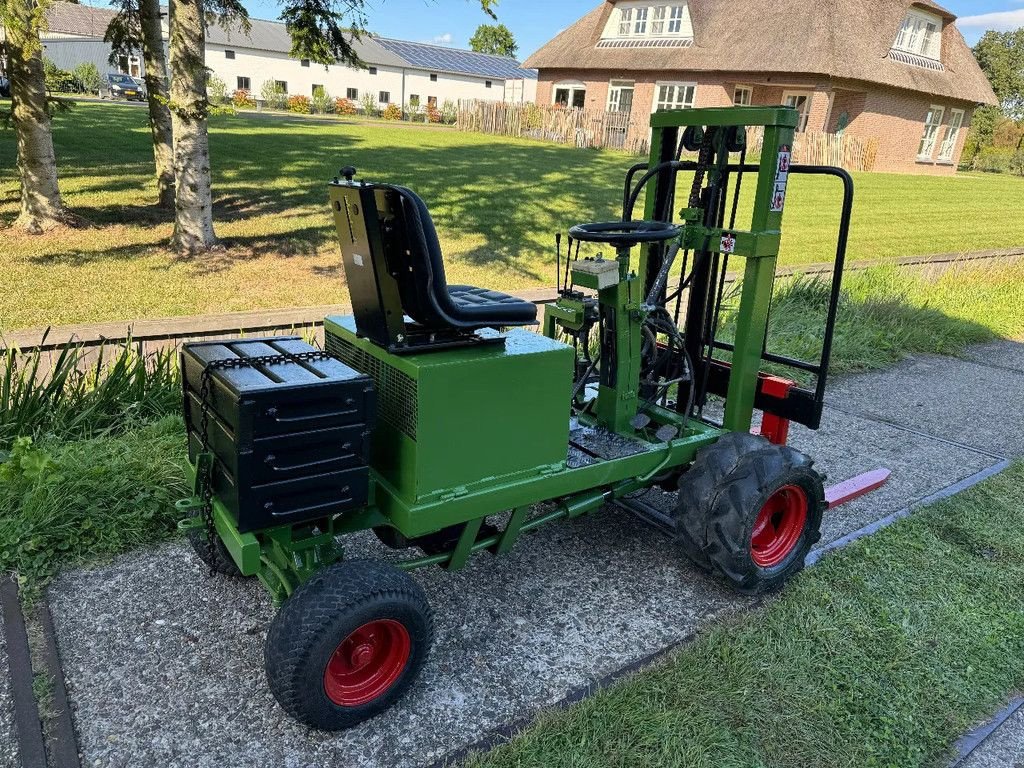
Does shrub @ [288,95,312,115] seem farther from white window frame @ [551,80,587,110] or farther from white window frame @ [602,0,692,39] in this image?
white window frame @ [602,0,692,39]

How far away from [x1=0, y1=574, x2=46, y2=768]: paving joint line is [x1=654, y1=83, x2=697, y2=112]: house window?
27930mm

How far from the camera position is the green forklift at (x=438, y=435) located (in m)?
2.36

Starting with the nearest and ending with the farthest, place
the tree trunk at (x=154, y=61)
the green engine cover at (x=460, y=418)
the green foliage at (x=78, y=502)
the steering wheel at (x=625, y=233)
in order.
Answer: the green engine cover at (x=460, y=418), the steering wheel at (x=625, y=233), the green foliage at (x=78, y=502), the tree trunk at (x=154, y=61)

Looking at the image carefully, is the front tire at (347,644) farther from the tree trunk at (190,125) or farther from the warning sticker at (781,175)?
the tree trunk at (190,125)

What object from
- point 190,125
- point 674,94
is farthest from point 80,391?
point 674,94

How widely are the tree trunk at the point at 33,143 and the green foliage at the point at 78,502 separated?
563cm

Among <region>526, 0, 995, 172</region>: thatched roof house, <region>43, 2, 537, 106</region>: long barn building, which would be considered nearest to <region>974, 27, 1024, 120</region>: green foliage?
<region>526, 0, 995, 172</region>: thatched roof house

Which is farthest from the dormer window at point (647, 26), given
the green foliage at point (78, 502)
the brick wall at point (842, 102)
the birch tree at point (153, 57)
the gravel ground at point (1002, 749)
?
the gravel ground at point (1002, 749)

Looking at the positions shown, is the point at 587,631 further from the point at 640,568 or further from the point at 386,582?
the point at 386,582

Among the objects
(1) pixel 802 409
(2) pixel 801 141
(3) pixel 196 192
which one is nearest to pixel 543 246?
(3) pixel 196 192

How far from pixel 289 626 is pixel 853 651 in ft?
6.97

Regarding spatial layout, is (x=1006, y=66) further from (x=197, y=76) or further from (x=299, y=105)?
(x=197, y=76)

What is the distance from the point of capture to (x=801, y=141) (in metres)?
23.0

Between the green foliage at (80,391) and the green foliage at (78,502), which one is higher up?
the green foliage at (80,391)
